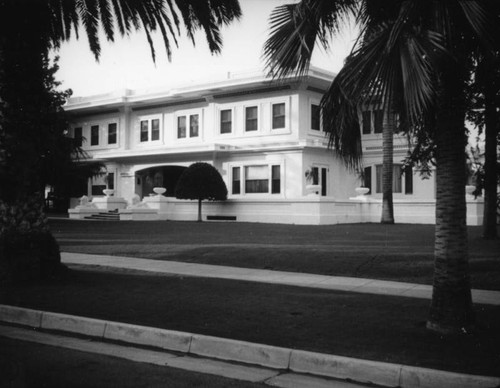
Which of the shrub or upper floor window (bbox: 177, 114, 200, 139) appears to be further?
upper floor window (bbox: 177, 114, 200, 139)

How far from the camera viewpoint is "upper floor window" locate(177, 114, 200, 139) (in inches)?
1372

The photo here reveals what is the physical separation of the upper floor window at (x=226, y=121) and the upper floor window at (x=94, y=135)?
11.0 m

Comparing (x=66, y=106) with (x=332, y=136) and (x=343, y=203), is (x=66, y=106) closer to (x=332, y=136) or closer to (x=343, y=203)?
(x=343, y=203)

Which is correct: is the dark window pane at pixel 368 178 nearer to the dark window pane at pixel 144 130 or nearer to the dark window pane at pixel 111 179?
the dark window pane at pixel 144 130

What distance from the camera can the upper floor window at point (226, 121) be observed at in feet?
109

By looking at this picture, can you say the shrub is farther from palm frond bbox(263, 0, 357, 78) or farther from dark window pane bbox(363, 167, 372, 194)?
dark window pane bbox(363, 167, 372, 194)

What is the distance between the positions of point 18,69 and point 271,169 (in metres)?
21.8

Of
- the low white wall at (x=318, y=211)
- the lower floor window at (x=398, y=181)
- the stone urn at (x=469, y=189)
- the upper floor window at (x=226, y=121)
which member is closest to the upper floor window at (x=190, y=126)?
the upper floor window at (x=226, y=121)

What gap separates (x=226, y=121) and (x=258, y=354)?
92.3ft

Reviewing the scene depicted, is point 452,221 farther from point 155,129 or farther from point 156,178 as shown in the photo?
point 155,129

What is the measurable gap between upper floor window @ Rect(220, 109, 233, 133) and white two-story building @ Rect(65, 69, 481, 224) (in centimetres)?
6

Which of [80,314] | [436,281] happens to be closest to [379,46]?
[436,281]

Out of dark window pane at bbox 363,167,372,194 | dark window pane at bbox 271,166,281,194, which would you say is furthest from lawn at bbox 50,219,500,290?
dark window pane at bbox 363,167,372,194

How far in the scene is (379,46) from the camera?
19.2 ft
